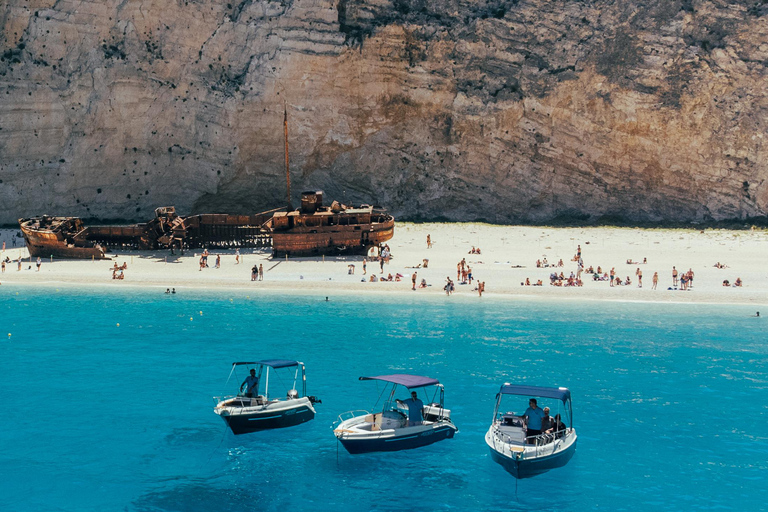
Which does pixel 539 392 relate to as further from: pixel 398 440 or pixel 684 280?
pixel 684 280

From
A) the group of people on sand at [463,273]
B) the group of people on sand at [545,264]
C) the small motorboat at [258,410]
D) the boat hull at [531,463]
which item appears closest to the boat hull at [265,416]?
the small motorboat at [258,410]

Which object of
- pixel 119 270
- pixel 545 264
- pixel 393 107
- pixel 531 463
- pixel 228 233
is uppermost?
pixel 393 107

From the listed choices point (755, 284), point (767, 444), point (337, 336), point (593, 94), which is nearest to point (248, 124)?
point (593, 94)

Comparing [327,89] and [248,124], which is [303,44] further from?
[248,124]

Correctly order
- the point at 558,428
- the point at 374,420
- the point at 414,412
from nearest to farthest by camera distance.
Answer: the point at 558,428
the point at 374,420
the point at 414,412

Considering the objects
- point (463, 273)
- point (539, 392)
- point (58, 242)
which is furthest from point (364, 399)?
point (58, 242)

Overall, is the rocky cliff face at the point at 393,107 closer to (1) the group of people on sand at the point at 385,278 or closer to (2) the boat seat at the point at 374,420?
(1) the group of people on sand at the point at 385,278
